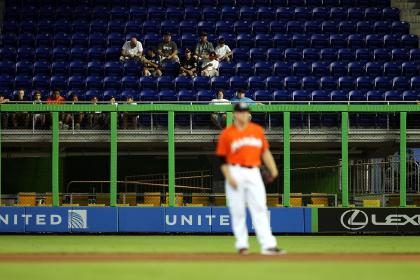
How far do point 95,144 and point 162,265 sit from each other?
37.2 feet

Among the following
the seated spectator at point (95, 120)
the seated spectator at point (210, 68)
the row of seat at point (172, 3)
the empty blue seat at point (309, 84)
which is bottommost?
the seated spectator at point (95, 120)

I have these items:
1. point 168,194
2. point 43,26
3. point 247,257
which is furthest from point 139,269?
point 43,26

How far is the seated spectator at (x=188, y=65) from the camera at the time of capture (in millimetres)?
Result: 24312

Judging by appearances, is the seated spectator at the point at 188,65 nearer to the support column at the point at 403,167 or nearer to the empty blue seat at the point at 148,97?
the empty blue seat at the point at 148,97

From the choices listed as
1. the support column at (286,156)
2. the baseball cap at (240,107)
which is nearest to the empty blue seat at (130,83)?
the support column at (286,156)

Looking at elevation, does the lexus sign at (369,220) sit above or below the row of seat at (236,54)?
below

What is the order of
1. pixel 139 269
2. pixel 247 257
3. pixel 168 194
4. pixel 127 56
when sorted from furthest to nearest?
1. pixel 127 56
2. pixel 168 194
3. pixel 247 257
4. pixel 139 269

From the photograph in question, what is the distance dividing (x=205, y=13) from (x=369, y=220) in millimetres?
9924

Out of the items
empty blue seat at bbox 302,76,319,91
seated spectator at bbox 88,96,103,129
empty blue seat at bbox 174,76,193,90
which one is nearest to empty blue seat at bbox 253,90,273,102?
empty blue seat at bbox 302,76,319,91

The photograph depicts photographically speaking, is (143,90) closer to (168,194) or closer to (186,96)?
(186,96)

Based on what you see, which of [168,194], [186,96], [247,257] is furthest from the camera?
[186,96]

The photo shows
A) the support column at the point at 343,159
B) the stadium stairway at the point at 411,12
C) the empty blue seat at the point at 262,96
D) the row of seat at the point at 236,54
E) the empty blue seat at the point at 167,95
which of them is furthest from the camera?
the stadium stairway at the point at 411,12

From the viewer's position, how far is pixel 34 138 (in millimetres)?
20922

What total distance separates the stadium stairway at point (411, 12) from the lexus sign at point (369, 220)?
9.15 meters
